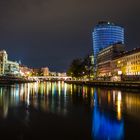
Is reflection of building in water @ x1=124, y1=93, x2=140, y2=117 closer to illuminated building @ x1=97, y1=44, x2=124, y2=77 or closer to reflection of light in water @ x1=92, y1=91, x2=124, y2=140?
Answer: reflection of light in water @ x1=92, y1=91, x2=124, y2=140

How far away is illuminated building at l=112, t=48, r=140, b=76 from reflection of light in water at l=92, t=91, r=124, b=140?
100788mm

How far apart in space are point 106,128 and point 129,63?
118 meters

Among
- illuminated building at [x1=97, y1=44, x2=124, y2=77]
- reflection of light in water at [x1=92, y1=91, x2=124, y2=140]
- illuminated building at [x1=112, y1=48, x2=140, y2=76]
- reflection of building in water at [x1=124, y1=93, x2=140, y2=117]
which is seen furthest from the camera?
illuminated building at [x1=97, y1=44, x2=124, y2=77]

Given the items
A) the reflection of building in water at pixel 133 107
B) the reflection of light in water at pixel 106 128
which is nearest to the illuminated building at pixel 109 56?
the reflection of building in water at pixel 133 107

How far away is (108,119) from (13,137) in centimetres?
965

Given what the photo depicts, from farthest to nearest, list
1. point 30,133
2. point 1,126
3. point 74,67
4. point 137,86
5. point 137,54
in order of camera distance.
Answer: point 74,67
point 137,54
point 137,86
point 1,126
point 30,133

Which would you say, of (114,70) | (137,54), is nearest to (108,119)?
(137,54)

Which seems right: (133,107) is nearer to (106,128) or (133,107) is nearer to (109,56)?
(106,128)

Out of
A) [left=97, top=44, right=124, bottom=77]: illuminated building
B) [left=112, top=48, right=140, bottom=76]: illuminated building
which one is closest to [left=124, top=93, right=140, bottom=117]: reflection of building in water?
[left=112, top=48, right=140, bottom=76]: illuminated building

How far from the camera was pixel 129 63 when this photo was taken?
13475cm

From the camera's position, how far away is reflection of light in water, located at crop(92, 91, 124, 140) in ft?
58.7

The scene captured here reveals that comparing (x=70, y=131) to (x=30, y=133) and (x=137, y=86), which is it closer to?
(x=30, y=133)

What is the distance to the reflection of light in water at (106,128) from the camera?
1790 cm

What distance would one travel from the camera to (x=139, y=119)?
76.1ft
